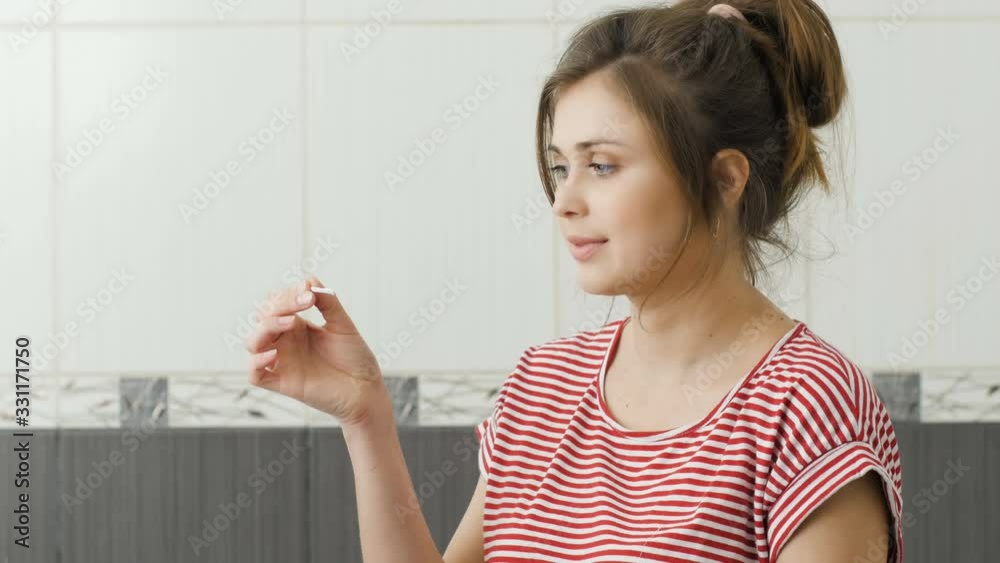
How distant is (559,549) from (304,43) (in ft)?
2.88

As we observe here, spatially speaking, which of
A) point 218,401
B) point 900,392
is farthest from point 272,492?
point 900,392

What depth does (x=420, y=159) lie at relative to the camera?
4.71 feet

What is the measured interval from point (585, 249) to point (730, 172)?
5.5 inches

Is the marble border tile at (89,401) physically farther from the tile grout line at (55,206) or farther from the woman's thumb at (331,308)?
the woman's thumb at (331,308)

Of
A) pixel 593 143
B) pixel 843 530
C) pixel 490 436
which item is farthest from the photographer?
pixel 490 436

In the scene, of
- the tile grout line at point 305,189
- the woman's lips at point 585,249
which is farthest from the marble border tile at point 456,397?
the woman's lips at point 585,249

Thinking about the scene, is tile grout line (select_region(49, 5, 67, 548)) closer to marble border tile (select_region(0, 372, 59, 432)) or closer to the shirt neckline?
marble border tile (select_region(0, 372, 59, 432))

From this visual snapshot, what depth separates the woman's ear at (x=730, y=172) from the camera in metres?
0.86

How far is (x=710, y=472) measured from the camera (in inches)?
31.5

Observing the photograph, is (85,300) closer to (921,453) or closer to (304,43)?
(304,43)

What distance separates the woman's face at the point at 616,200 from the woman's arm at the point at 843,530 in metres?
0.23

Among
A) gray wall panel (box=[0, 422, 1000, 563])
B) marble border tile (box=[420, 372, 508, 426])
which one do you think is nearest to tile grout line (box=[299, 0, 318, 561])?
gray wall panel (box=[0, 422, 1000, 563])

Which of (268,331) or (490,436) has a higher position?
(268,331)

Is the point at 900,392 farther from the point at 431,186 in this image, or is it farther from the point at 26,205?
the point at 26,205
